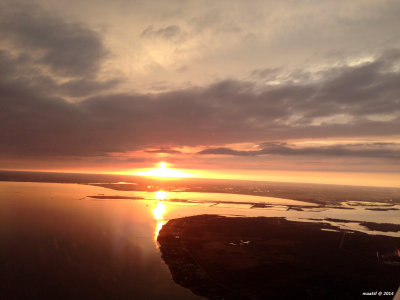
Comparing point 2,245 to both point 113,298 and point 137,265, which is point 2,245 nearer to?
point 137,265

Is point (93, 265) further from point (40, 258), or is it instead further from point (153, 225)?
point (153, 225)

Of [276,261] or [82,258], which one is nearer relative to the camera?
[82,258]

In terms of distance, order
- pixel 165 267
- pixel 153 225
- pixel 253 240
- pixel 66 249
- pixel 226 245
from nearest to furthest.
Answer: pixel 165 267, pixel 66 249, pixel 226 245, pixel 253 240, pixel 153 225

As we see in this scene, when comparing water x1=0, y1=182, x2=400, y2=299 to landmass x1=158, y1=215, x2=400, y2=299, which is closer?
water x1=0, y1=182, x2=400, y2=299

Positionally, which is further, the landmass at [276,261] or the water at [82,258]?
the landmass at [276,261]

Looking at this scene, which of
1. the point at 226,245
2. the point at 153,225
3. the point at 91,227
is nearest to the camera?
the point at 226,245

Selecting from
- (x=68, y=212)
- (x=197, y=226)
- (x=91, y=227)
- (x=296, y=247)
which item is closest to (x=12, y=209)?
(x=68, y=212)

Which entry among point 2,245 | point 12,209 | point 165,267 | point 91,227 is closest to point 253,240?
point 165,267

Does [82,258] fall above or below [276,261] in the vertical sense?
above

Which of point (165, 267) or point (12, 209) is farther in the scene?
point (12, 209)
